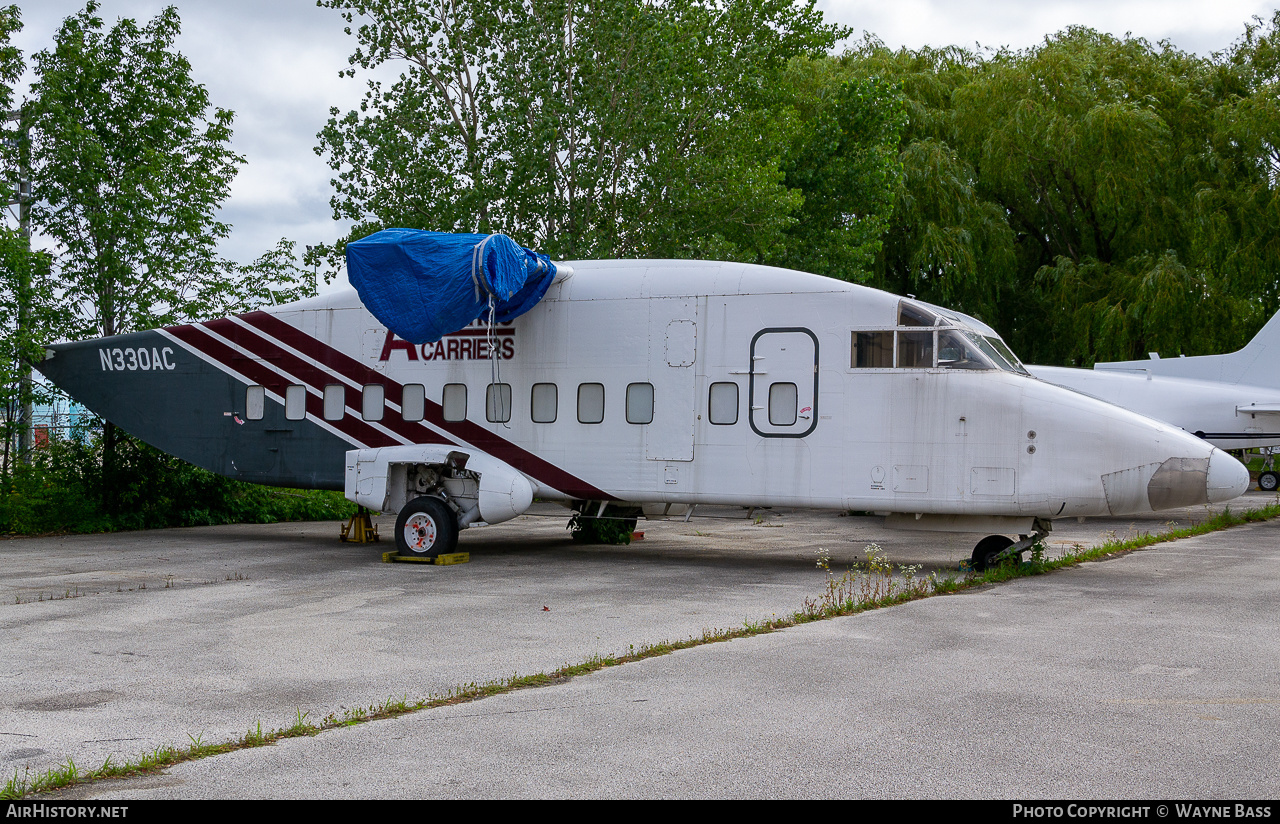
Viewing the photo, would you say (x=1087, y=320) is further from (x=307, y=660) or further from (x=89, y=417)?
(x=307, y=660)

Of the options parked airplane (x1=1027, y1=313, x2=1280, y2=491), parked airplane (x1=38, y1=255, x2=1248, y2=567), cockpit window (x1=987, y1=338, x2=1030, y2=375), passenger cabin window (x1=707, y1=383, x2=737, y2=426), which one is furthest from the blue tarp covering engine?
parked airplane (x1=1027, y1=313, x2=1280, y2=491)

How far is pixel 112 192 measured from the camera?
63.9 ft

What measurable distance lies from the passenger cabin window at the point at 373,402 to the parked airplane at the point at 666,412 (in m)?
0.04

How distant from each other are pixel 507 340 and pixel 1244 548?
11.3 metres

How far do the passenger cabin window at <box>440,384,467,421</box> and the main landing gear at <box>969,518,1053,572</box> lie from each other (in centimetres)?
682

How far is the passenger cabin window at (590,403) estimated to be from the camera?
14.5 meters

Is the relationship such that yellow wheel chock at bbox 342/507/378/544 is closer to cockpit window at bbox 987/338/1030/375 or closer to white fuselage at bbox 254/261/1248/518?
white fuselage at bbox 254/261/1248/518

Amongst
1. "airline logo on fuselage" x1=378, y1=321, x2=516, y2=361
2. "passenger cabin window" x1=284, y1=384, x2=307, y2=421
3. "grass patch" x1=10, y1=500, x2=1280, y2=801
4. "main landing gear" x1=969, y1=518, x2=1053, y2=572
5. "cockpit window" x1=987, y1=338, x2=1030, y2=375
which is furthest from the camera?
"passenger cabin window" x1=284, y1=384, x2=307, y2=421

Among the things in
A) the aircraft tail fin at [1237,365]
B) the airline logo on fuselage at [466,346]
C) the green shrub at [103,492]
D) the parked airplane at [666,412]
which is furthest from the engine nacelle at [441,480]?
the aircraft tail fin at [1237,365]

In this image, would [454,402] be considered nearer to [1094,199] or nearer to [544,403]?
[544,403]

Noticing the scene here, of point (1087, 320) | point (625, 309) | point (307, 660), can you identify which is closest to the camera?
point (307, 660)

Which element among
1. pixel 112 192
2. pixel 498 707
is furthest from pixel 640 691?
pixel 112 192

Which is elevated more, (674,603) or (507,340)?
(507,340)

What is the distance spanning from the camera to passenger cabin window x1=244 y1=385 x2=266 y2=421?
16281 mm
